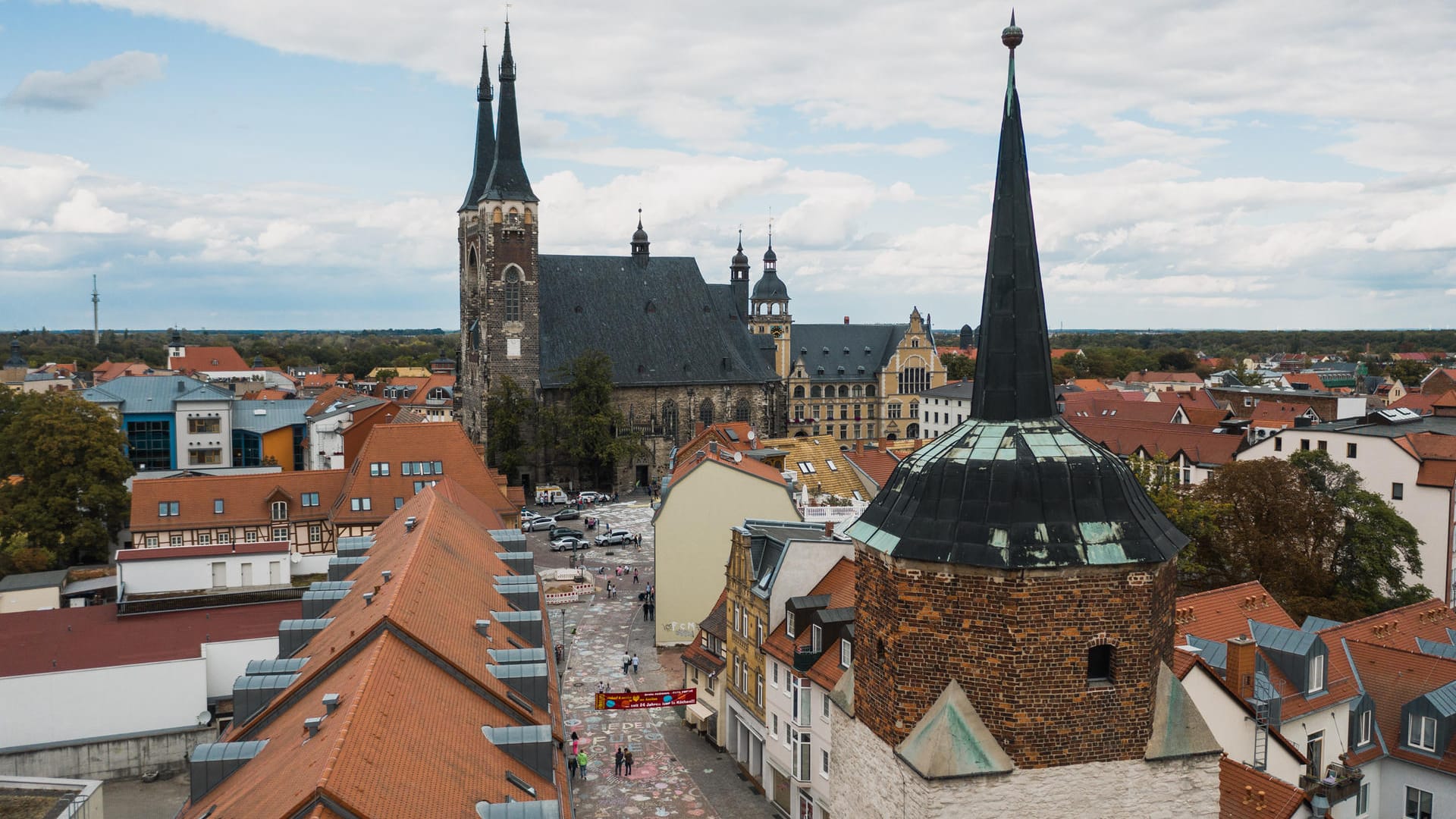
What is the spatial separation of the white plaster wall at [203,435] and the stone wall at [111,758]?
157ft

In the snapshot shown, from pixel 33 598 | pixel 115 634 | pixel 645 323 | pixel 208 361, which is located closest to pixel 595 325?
pixel 645 323

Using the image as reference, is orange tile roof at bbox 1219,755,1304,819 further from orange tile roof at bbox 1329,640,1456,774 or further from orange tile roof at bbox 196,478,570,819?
orange tile roof at bbox 196,478,570,819

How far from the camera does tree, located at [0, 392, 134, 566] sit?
5094 centimetres

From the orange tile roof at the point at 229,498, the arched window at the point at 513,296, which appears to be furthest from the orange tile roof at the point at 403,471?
the arched window at the point at 513,296

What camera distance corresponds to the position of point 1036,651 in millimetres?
8977

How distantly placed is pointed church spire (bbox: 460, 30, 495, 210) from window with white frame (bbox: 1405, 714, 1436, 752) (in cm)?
6469

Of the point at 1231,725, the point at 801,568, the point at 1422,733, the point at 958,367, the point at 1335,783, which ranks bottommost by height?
the point at 1335,783

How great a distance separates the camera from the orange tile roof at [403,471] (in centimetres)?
4675

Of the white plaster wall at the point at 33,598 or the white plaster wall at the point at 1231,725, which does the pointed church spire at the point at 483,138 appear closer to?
the white plaster wall at the point at 33,598

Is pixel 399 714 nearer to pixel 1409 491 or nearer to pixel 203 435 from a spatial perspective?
pixel 1409 491

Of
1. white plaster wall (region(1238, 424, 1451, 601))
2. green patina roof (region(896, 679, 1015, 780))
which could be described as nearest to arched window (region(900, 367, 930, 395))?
white plaster wall (region(1238, 424, 1451, 601))

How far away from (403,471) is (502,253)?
27.9 metres

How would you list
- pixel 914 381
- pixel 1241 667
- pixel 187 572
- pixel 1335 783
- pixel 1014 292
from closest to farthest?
1. pixel 1014 292
2. pixel 1241 667
3. pixel 1335 783
4. pixel 187 572
5. pixel 914 381

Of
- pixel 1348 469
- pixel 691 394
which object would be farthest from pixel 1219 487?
pixel 691 394
